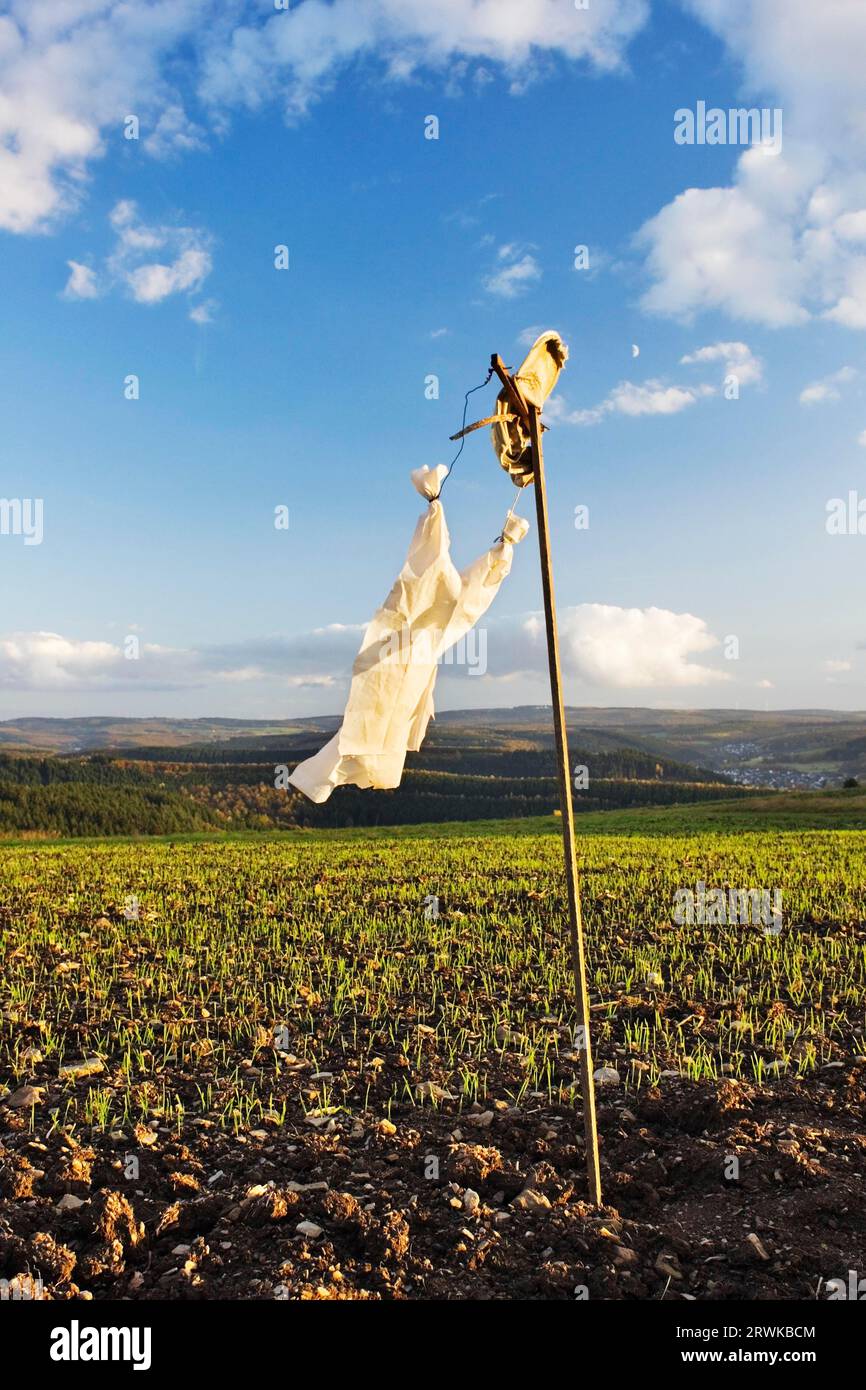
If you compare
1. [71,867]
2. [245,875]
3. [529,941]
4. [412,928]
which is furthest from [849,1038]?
[71,867]

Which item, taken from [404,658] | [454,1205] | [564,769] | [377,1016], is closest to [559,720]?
[564,769]

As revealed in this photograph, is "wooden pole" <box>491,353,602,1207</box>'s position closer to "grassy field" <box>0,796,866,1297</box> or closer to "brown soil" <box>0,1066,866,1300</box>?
"brown soil" <box>0,1066,866,1300</box>

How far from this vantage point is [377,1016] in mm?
7945

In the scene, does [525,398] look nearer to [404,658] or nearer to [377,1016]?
[404,658]

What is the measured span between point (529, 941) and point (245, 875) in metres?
8.31

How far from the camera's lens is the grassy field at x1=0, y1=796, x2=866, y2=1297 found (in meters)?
5.54

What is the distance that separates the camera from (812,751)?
158 meters

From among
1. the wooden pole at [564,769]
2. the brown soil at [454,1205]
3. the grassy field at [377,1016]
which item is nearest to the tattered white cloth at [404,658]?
the wooden pole at [564,769]

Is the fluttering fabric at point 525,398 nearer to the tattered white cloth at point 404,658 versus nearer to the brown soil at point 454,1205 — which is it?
the tattered white cloth at point 404,658

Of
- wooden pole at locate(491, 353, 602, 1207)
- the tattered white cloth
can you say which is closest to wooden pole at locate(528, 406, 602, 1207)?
wooden pole at locate(491, 353, 602, 1207)

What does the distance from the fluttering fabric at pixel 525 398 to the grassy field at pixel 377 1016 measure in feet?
13.2

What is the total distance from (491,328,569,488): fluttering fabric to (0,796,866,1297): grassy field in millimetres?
4015

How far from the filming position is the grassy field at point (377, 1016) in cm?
554

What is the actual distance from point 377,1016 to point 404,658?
189 inches
